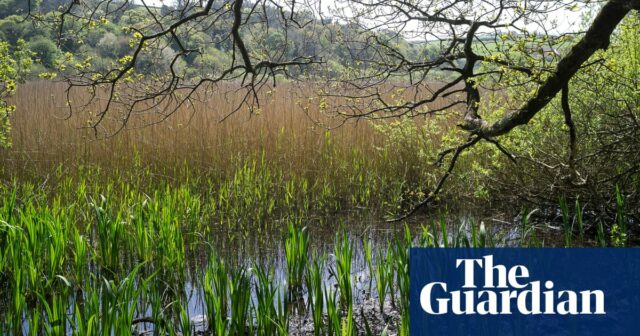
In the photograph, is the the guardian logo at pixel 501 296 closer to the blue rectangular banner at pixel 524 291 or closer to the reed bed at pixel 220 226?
the blue rectangular banner at pixel 524 291

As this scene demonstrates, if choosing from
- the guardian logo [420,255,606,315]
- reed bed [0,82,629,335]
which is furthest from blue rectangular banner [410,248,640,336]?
reed bed [0,82,629,335]

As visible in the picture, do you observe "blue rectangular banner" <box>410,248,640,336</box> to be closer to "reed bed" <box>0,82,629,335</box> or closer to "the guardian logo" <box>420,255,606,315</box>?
"the guardian logo" <box>420,255,606,315</box>

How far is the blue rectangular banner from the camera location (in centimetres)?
320

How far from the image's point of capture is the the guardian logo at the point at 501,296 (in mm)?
3230

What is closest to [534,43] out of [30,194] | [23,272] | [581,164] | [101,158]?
[581,164]

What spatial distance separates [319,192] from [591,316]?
11.1ft

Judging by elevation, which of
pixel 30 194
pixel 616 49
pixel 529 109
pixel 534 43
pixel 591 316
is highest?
pixel 616 49

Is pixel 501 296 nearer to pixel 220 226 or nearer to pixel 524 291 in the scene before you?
pixel 524 291

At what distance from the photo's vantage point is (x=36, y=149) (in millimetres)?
7086

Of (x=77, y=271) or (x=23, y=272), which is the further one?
(x=77, y=271)

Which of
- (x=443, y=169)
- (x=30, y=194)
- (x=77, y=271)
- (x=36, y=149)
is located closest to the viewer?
(x=77, y=271)

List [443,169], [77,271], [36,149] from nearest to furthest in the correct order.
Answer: [77,271] < [443,169] < [36,149]

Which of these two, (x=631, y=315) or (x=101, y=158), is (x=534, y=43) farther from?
(x=101, y=158)

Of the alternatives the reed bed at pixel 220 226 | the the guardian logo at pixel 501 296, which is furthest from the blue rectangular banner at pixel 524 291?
the reed bed at pixel 220 226
